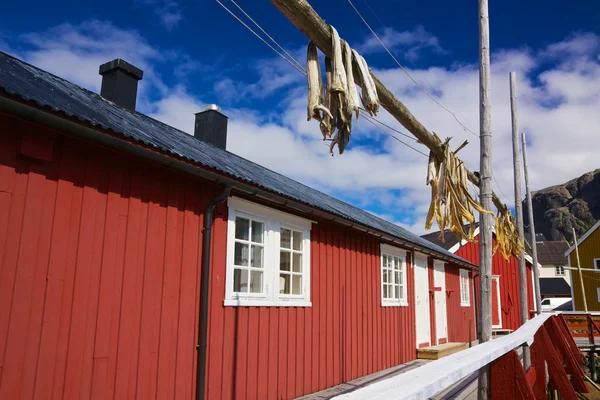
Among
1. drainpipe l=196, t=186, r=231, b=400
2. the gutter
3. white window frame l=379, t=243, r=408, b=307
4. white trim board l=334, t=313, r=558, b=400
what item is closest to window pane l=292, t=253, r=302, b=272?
the gutter

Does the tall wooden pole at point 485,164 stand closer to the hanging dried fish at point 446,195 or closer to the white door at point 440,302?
the hanging dried fish at point 446,195

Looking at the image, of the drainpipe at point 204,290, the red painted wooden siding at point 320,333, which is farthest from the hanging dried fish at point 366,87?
the red painted wooden siding at point 320,333

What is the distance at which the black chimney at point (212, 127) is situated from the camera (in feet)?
32.4

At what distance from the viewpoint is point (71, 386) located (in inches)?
165

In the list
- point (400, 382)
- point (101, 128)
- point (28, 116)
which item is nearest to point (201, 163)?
point (101, 128)

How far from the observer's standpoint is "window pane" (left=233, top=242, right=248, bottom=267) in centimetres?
628

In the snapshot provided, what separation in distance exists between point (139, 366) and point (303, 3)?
365 centimetres

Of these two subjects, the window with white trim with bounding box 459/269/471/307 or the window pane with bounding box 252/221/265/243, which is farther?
the window with white trim with bounding box 459/269/471/307

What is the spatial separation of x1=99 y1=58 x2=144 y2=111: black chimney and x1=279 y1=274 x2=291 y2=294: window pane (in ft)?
12.1

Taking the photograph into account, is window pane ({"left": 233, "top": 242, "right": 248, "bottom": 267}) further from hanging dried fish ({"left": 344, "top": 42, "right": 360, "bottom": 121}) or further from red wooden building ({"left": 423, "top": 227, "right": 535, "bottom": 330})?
red wooden building ({"left": 423, "top": 227, "right": 535, "bottom": 330})

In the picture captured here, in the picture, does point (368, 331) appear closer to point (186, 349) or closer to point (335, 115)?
point (186, 349)

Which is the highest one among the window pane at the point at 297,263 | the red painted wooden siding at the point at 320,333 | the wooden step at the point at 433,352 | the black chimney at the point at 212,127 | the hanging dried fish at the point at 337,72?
the black chimney at the point at 212,127

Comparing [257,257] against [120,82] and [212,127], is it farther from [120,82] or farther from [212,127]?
[212,127]

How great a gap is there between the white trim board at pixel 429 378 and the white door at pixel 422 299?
966 cm
